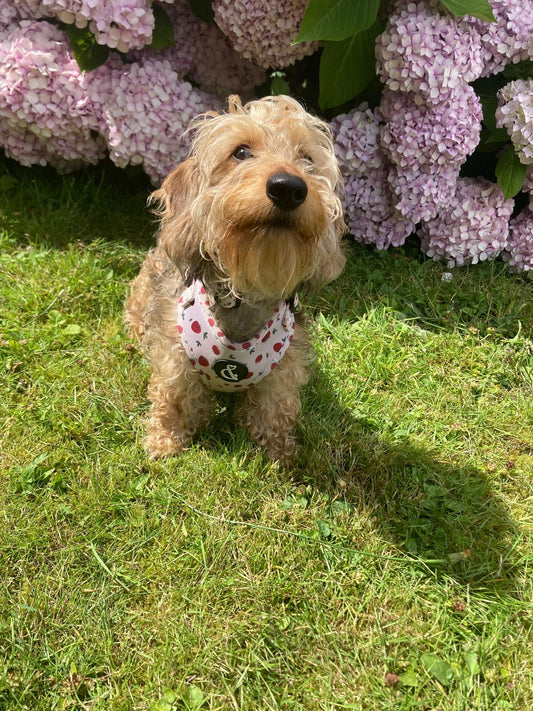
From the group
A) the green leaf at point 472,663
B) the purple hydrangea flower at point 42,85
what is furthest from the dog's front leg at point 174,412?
the purple hydrangea flower at point 42,85

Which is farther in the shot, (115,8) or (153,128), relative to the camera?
(153,128)

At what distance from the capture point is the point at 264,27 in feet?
11.2

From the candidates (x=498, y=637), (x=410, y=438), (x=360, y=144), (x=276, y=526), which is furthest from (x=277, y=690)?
(x=360, y=144)

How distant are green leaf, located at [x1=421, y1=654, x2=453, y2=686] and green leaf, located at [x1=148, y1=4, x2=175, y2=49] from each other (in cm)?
354

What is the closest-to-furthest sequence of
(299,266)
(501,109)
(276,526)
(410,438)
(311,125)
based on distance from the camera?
(299,266), (311,125), (276,526), (410,438), (501,109)

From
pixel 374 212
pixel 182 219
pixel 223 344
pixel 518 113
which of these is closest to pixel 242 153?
pixel 182 219

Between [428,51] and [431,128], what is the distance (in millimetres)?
426

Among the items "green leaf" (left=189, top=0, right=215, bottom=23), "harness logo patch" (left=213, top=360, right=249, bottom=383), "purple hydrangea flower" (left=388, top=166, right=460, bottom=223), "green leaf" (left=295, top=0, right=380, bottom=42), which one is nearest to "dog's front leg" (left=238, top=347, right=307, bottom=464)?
"harness logo patch" (left=213, top=360, right=249, bottom=383)

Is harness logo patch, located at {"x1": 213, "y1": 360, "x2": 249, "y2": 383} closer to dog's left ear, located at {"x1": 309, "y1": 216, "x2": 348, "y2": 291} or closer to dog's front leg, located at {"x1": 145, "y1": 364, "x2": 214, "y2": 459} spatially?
→ dog's front leg, located at {"x1": 145, "y1": 364, "x2": 214, "y2": 459}

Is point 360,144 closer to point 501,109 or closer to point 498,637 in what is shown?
point 501,109

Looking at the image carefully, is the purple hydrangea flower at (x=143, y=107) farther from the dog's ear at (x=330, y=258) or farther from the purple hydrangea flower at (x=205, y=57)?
the dog's ear at (x=330, y=258)

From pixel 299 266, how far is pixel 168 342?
2.90 feet

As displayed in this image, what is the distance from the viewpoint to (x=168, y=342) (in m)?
2.74

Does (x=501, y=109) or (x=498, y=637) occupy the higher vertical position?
(x=501, y=109)
